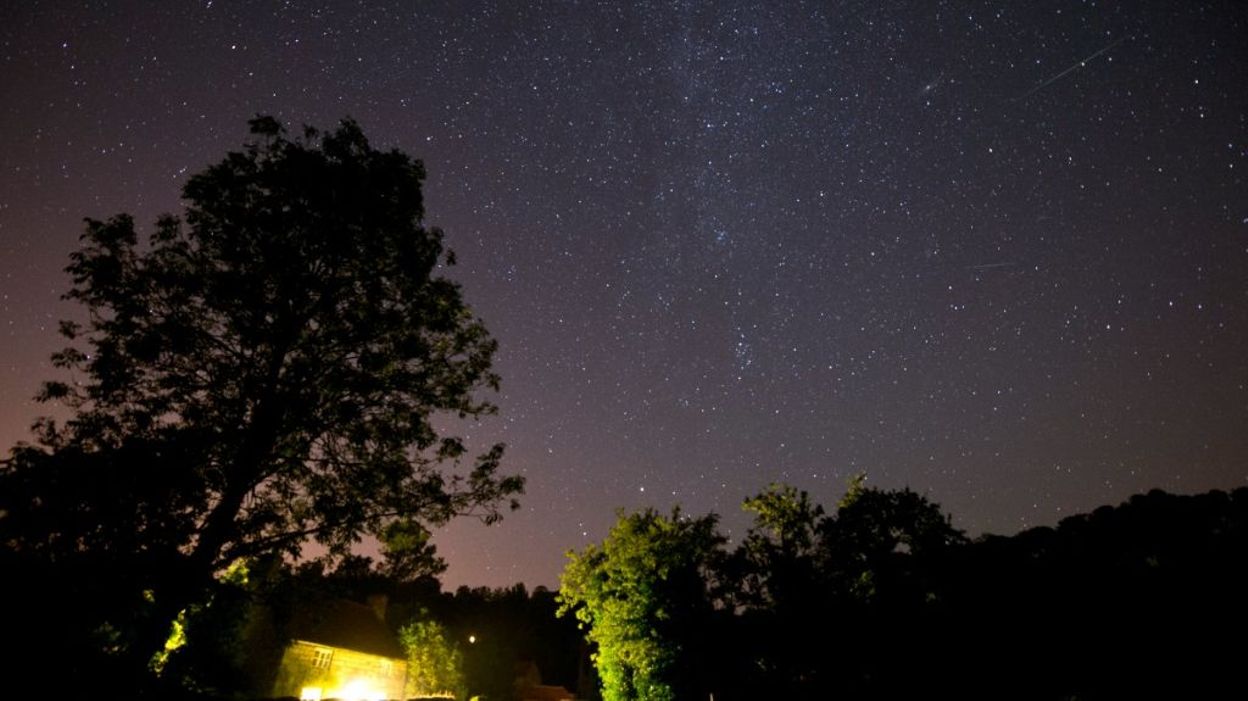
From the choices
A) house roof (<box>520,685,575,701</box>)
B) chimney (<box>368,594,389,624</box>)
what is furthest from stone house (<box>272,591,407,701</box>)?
house roof (<box>520,685,575,701</box>)

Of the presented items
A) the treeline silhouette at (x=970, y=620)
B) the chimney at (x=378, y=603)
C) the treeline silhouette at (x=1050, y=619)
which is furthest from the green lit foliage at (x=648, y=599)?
the chimney at (x=378, y=603)

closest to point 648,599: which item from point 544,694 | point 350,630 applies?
point 350,630

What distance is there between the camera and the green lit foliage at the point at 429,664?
4334 cm

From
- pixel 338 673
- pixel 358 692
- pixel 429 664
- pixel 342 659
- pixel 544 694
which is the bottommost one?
pixel 544 694

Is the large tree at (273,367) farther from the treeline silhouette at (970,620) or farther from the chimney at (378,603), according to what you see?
the chimney at (378,603)

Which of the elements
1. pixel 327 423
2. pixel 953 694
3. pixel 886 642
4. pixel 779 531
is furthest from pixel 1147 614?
pixel 779 531

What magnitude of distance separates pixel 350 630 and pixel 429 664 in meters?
6.54

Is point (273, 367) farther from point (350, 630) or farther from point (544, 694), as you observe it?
point (544, 694)

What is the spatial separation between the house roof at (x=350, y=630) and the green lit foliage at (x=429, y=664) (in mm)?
1684

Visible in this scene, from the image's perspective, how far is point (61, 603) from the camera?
545 cm

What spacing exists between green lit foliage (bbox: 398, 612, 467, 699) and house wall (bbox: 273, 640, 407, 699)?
1307 mm

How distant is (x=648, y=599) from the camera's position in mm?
27875

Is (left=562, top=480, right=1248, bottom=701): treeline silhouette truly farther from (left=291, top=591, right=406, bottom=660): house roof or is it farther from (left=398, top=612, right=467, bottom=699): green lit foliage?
(left=398, top=612, right=467, bottom=699): green lit foliage

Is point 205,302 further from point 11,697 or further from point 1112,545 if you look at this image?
point 1112,545
